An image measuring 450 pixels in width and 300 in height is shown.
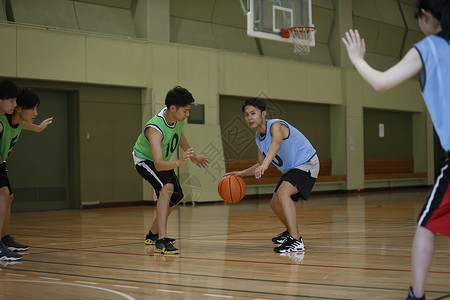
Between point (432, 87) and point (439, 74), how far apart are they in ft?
0.21

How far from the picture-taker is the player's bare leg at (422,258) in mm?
2754

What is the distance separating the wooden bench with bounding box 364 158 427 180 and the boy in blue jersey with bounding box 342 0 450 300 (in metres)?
15.4

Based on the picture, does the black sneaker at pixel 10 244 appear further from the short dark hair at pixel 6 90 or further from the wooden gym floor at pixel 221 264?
the short dark hair at pixel 6 90

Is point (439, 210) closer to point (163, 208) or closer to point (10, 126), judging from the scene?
point (163, 208)

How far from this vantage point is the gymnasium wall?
1170 cm

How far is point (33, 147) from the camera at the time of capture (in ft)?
39.0

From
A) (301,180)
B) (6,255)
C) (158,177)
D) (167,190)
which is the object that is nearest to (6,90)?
(6,255)

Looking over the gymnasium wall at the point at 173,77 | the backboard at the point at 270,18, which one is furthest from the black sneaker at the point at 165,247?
the backboard at the point at 270,18

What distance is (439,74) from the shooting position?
2.71 meters

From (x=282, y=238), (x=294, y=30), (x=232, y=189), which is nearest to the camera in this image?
(x=232, y=189)

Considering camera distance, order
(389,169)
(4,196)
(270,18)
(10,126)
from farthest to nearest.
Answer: (389,169) → (270,18) → (10,126) → (4,196)

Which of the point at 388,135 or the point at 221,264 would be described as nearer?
the point at 221,264

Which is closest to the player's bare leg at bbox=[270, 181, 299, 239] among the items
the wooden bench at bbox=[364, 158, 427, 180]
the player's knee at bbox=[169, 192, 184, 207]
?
the player's knee at bbox=[169, 192, 184, 207]

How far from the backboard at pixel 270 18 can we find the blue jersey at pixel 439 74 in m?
9.07
